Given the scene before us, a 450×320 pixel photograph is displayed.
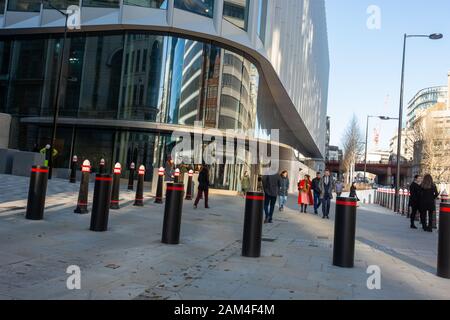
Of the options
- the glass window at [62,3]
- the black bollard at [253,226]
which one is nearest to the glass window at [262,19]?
the glass window at [62,3]

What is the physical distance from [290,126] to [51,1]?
29764 mm

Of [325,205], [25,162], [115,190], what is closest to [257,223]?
[115,190]

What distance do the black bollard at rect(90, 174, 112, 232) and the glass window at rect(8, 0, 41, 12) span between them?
25.1m

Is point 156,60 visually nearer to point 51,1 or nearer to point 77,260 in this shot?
point 51,1

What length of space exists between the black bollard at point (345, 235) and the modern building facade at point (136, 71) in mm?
20032

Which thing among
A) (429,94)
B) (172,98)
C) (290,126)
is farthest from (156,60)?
(429,94)

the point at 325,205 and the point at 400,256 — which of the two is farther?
the point at 325,205

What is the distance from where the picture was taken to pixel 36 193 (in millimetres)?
8945

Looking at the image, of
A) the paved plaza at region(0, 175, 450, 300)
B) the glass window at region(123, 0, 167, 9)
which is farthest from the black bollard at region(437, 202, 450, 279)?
the glass window at region(123, 0, 167, 9)

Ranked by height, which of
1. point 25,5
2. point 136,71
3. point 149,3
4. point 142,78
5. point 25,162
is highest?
point 25,5

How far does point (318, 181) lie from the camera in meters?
17.6

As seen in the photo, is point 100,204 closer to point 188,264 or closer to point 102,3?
point 188,264

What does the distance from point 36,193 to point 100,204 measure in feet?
5.23

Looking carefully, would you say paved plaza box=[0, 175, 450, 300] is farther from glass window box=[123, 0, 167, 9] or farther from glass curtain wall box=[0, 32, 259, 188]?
glass window box=[123, 0, 167, 9]
